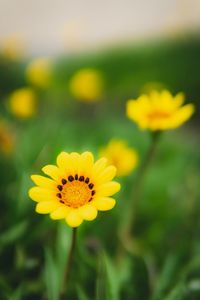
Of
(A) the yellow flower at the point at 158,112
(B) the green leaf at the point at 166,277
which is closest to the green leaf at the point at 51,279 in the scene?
(B) the green leaf at the point at 166,277

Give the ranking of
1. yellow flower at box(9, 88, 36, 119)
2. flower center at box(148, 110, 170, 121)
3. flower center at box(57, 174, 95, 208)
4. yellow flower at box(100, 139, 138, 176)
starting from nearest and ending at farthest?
flower center at box(57, 174, 95, 208)
flower center at box(148, 110, 170, 121)
yellow flower at box(100, 139, 138, 176)
yellow flower at box(9, 88, 36, 119)

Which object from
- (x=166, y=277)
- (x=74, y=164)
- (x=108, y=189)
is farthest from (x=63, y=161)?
(x=166, y=277)

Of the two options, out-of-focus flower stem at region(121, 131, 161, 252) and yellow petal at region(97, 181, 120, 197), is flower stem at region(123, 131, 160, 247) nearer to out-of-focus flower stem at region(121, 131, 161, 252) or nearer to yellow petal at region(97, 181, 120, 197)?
out-of-focus flower stem at region(121, 131, 161, 252)

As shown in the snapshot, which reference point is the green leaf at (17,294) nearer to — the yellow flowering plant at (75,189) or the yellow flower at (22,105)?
the yellow flowering plant at (75,189)

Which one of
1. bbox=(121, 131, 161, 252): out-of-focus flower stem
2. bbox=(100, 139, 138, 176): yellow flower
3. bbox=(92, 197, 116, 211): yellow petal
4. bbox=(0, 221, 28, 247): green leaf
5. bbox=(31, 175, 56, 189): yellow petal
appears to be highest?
bbox=(100, 139, 138, 176): yellow flower

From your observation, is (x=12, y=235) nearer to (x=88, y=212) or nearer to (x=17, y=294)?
(x=17, y=294)

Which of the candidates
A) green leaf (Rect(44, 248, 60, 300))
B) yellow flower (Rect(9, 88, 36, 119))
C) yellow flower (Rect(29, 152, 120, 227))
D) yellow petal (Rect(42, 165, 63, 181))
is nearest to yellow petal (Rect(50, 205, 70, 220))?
yellow flower (Rect(29, 152, 120, 227))

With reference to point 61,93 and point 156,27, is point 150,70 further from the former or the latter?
point 156,27
